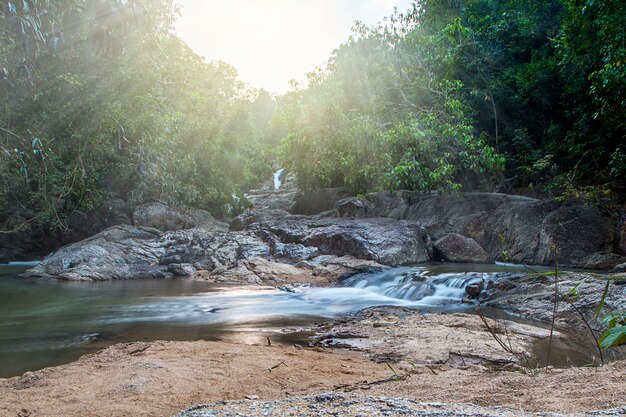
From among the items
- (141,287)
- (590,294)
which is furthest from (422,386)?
(141,287)

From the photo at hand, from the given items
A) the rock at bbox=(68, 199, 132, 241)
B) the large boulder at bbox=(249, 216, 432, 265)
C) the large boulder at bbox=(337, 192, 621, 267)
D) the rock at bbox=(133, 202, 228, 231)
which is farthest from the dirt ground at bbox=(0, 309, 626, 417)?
the rock at bbox=(68, 199, 132, 241)

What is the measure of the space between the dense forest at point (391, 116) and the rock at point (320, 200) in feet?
2.40

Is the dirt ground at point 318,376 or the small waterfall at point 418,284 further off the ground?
the small waterfall at point 418,284

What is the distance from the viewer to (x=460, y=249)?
13336 mm

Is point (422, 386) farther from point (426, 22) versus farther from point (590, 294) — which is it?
point (426, 22)

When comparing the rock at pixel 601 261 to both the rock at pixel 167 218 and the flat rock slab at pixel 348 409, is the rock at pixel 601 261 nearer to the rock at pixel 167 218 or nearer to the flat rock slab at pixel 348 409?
the flat rock slab at pixel 348 409

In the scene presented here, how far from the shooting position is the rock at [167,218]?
18.8 metres

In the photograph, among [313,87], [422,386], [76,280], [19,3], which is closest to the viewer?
[422,386]

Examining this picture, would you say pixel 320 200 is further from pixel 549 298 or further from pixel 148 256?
pixel 549 298

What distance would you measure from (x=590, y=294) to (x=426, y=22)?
17.1 metres

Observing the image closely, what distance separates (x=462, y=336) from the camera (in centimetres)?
571

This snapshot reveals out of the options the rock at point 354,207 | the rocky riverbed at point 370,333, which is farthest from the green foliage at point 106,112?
the rock at point 354,207

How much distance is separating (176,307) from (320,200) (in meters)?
13.0

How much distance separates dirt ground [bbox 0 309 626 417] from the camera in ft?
9.86
